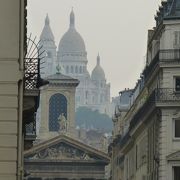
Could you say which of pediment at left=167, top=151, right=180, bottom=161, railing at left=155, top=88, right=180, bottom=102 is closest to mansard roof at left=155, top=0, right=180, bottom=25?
railing at left=155, top=88, right=180, bottom=102

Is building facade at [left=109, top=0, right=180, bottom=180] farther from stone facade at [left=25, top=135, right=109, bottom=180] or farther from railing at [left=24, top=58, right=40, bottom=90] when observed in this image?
stone facade at [left=25, top=135, right=109, bottom=180]

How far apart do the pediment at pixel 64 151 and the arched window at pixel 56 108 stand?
18.0 m

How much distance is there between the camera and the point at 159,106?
200ft

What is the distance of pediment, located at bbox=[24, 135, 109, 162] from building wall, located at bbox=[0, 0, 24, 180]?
142 metres

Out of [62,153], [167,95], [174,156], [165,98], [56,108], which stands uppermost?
[56,108]

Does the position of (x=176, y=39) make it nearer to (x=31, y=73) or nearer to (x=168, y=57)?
(x=168, y=57)

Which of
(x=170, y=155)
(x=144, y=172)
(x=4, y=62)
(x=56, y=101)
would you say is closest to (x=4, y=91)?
(x=4, y=62)

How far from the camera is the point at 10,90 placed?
76.2 ft

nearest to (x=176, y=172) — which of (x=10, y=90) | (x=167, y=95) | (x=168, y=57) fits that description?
(x=167, y=95)

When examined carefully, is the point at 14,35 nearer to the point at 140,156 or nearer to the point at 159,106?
the point at 159,106

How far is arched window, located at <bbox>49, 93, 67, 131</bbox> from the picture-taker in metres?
186

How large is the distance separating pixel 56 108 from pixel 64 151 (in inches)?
798

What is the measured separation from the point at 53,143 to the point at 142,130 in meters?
90.3

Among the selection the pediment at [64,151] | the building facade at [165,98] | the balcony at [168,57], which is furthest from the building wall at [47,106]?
the balcony at [168,57]
